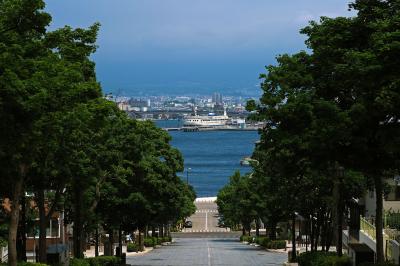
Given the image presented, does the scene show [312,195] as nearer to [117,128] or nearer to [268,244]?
[117,128]

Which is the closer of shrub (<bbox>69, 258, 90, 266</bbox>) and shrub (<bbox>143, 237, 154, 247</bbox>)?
shrub (<bbox>69, 258, 90, 266</bbox>)

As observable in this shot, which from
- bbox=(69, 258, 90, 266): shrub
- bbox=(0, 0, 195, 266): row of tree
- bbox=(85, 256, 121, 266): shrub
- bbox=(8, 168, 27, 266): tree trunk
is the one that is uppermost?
bbox=(0, 0, 195, 266): row of tree

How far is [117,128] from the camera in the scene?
133ft

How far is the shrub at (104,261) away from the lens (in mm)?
37006

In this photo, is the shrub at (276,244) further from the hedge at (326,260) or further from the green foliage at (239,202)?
the hedge at (326,260)

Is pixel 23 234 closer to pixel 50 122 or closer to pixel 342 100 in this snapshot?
pixel 50 122

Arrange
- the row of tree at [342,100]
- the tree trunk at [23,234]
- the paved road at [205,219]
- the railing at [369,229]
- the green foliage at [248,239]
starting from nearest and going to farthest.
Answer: the row of tree at [342,100] < the tree trunk at [23,234] < the railing at [369,229] < the green foliage at [248,239] < the paved road at [205,219]

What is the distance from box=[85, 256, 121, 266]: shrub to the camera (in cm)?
3701

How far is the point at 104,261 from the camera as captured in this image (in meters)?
40.6

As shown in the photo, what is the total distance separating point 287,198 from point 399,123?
28.4 m

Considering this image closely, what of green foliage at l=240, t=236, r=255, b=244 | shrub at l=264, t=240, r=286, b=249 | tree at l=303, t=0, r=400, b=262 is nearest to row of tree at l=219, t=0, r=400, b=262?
tree at l=303, t=0, r=400, b=262

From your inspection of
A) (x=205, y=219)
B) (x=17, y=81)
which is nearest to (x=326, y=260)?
(x=17, y=81)

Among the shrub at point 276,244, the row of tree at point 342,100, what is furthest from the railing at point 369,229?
the shrub at point 276,244

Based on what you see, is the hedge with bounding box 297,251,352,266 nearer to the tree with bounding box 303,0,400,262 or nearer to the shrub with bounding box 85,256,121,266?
the tree with bounding box 303,0,400,262
